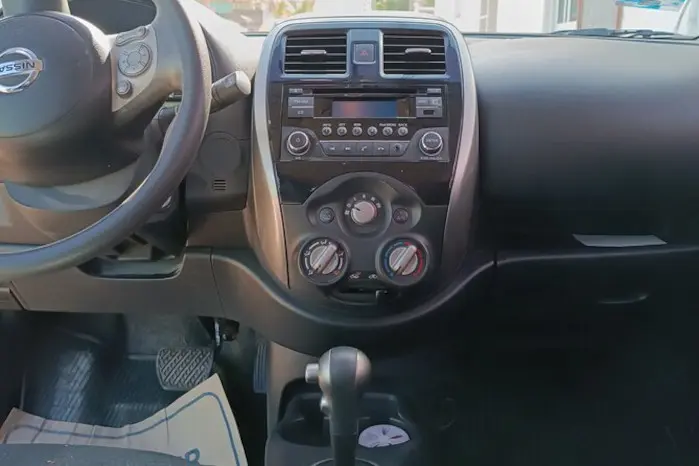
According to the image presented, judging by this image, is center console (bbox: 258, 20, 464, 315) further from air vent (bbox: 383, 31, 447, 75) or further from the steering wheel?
the steering wheel

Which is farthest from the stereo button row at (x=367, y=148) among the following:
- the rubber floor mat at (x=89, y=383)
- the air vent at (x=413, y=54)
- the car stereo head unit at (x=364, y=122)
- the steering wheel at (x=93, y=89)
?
the rubber floor mat at (x=89, y=383)

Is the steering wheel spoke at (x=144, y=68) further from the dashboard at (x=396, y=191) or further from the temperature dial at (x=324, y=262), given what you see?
the temperature dial at (x=324, y=262)

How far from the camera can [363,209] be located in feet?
3.91

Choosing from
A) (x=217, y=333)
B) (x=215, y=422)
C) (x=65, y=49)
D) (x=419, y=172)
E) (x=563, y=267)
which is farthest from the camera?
(x=217, y=333)

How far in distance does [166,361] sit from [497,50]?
2.95ft

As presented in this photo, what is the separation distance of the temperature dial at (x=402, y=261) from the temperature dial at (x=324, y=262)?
0.05m

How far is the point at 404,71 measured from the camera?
1234mm

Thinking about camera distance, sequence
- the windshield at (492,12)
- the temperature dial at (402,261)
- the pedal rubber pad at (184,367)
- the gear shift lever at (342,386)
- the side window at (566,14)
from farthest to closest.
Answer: the side window at (566,14) < the pedal rubber pad at (184,367) < the windshield at (492,12) < the temperature dial at (402,261) < the gear shift lever at (342,386)

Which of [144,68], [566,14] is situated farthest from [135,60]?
[566,14]

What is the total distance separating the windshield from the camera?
147 cm

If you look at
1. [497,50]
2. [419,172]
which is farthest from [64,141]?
[497,50]

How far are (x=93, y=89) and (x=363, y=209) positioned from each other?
0.39 m

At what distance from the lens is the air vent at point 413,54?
1236 millimetres

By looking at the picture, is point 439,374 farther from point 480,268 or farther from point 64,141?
point 64,141
